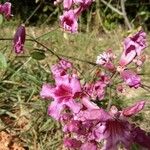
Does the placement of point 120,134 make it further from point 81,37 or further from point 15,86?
point 81,37

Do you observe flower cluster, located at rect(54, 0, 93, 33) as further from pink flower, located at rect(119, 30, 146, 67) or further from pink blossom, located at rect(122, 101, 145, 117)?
pink blossom, located at rect(122, 101, 145, 117)

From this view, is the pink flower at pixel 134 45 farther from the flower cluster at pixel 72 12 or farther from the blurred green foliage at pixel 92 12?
the blurred green foliage at pixel 92 12

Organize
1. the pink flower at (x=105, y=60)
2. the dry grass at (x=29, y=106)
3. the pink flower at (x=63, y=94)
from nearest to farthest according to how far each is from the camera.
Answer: the pink flower at (x=63, y=94) → the pink flower at (x=105, y=60) → the dry grass at (x=29, y=106)

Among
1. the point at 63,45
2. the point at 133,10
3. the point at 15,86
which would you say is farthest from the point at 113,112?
the point at 133,10

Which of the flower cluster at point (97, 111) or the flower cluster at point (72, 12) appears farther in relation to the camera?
the flower cluster at point (72, 12)

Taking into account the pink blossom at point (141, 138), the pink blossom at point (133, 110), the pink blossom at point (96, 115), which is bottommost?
the pink blossom at point (141, 138)

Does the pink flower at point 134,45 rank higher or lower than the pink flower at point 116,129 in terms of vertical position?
higher

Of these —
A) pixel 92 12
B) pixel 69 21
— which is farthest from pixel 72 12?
pixel 92 12

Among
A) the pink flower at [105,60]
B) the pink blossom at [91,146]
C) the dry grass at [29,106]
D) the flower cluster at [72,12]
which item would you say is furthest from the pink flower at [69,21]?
the dry grass at [29,106]
